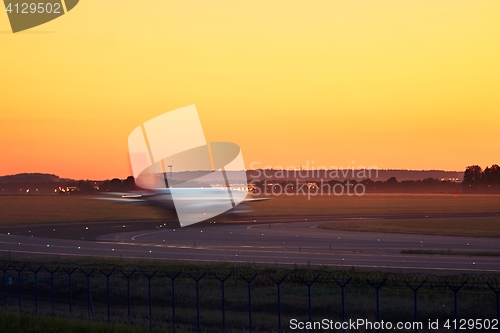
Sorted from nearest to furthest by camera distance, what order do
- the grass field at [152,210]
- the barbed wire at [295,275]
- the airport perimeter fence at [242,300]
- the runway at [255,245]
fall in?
1. the airport perimeter fence at [242,300]
2. the barbed wire at [295,275]
3. the runway at [255,245]
4. the grass field at [152,210]

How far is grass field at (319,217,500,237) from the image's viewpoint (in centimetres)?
5081

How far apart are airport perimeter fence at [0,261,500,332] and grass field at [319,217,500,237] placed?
90.4ft

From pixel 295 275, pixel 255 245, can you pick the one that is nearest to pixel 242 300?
pixel 295 275

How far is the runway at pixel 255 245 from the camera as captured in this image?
32.4m

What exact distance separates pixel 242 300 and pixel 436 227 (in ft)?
129

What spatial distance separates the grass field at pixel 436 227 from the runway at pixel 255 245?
3.32m

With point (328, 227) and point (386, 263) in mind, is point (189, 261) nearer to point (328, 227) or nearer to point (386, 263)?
point (386, 263)

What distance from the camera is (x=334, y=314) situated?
770 inches

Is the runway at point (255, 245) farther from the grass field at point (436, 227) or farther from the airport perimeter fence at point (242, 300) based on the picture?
the airport perimeter fence at point (242, 300)

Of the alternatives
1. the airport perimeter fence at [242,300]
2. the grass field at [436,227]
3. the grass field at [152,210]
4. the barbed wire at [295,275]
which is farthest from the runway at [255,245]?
the grass field at [152,210]

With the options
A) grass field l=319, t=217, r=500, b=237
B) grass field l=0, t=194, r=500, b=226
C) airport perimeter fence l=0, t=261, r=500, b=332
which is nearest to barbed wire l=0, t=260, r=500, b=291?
airport perimeter fence l=0, t=261, r=500, b=332

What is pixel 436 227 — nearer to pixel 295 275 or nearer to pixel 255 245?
pixel 255 245

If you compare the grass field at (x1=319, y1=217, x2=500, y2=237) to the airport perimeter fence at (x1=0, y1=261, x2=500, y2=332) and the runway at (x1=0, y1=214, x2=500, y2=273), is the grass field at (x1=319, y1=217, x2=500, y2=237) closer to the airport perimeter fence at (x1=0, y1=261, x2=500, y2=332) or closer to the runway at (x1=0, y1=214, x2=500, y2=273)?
the runway at (x1=0, y1=214, x2=500, y2=273)

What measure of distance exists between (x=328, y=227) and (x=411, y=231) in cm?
801
